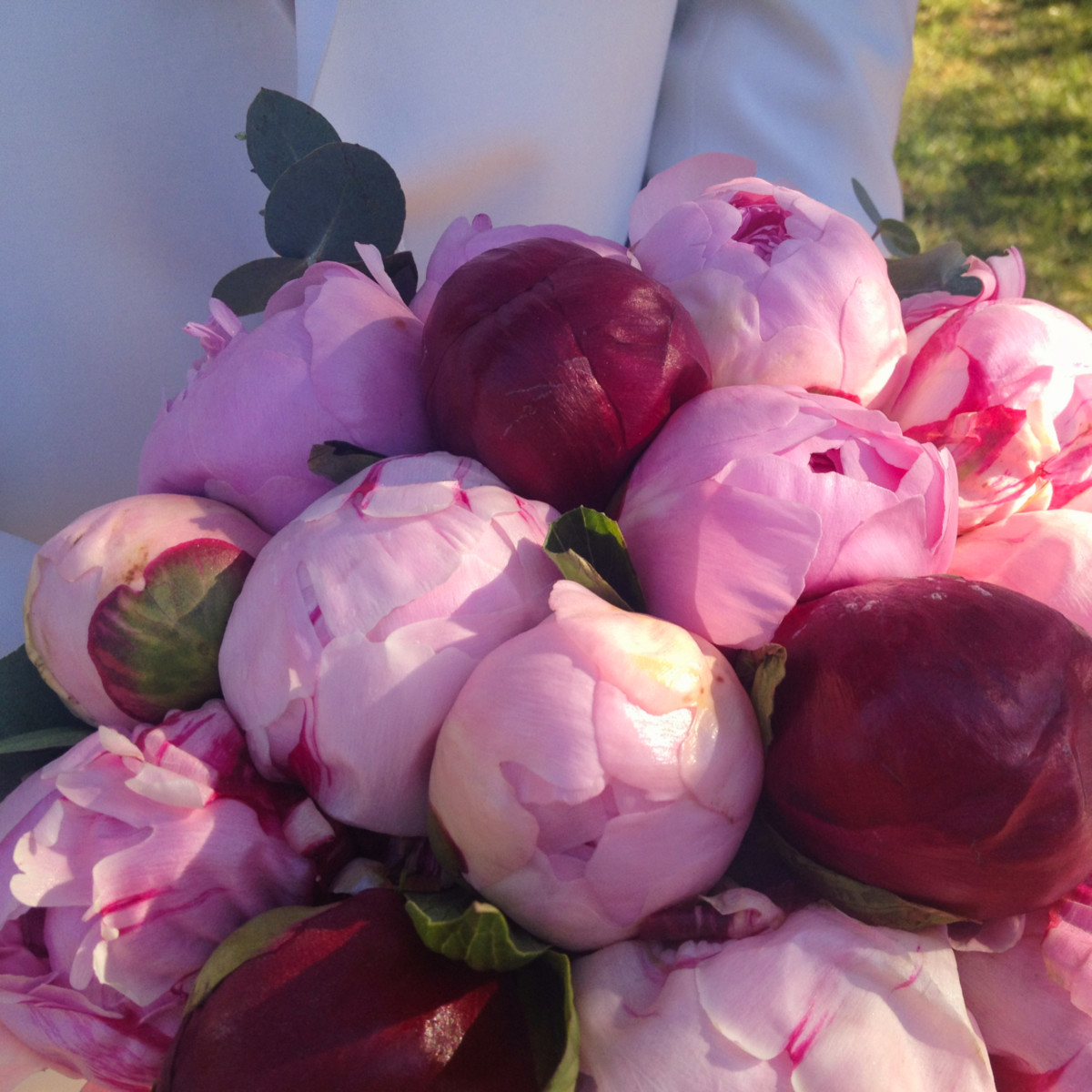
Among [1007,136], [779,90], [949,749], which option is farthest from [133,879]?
[1007,136]

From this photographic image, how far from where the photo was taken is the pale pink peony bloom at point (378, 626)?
315mm

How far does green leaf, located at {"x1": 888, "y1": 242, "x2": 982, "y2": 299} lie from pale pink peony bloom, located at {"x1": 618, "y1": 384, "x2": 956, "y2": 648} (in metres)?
0.22

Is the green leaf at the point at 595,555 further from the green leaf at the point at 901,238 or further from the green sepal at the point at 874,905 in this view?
the green leaf at the point at 901,238

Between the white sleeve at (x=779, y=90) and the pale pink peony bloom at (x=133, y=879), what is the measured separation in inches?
26.4

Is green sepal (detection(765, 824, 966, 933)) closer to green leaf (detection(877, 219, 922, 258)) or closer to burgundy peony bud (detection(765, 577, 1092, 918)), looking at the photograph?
burgundy peony bud (detection(765, 577, 1092, 918))

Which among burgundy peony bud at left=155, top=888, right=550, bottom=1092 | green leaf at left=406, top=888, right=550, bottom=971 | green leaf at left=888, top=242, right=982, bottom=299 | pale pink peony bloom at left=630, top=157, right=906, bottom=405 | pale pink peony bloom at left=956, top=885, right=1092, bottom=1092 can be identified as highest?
pale pink peony bloom at left=630, top=157, right=906, bottom=405

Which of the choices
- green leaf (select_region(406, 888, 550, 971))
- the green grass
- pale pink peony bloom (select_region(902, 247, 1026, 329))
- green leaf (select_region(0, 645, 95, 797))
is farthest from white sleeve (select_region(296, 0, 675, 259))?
the green grass

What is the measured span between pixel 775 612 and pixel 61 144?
534 millimetres

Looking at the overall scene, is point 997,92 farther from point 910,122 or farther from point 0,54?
point 0,54

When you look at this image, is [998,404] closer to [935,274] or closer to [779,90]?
[935,274]

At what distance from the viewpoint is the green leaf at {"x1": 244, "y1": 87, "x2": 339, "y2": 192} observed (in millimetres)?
512

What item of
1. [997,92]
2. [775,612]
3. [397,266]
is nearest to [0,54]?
[397,266]

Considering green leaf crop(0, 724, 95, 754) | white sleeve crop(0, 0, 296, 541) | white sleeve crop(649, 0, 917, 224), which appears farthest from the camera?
white sleeve crop(649, 0, 917, 224)

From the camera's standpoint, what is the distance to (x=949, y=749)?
0.29m
